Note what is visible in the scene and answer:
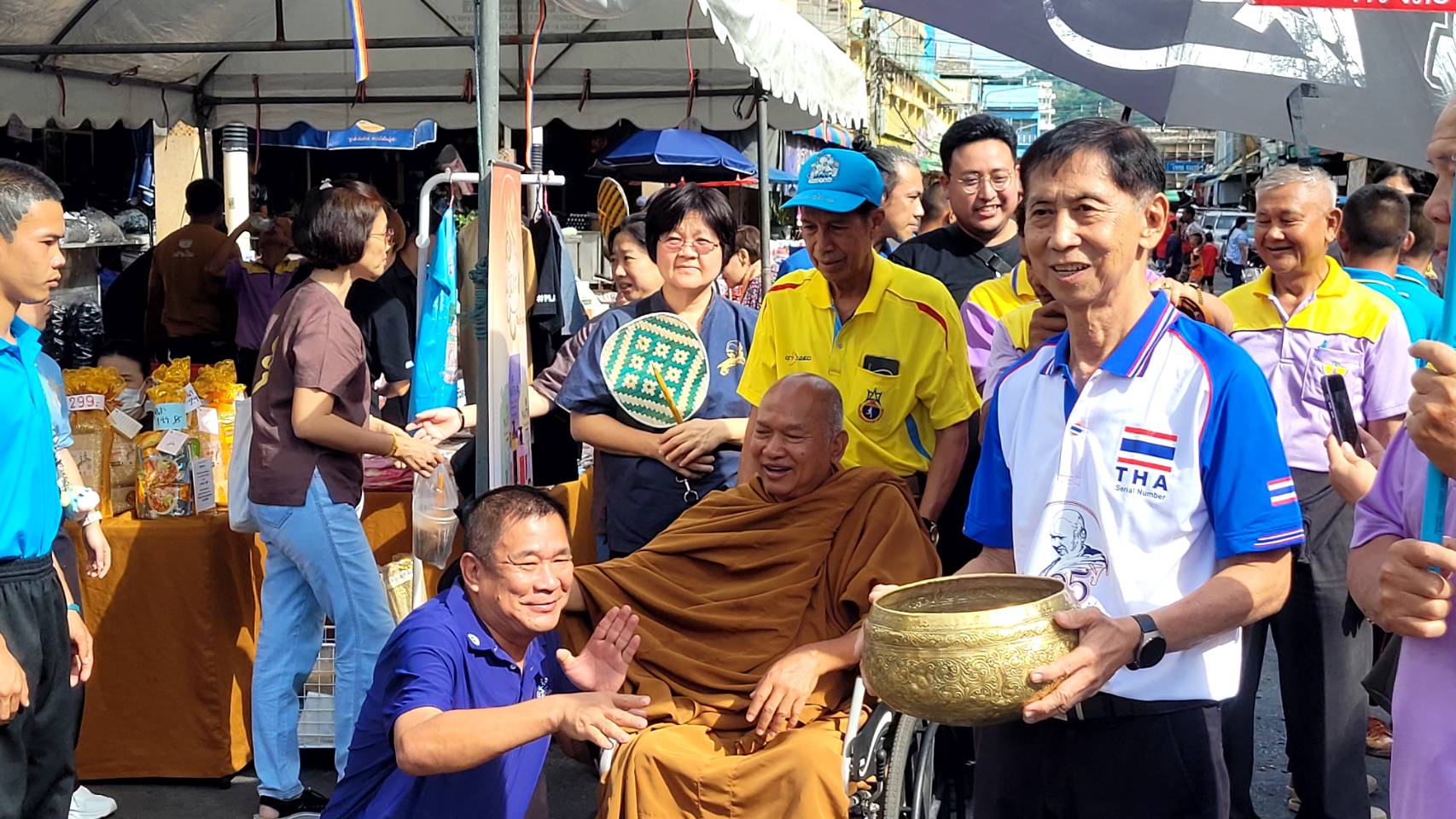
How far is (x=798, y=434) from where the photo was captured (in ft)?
11.3

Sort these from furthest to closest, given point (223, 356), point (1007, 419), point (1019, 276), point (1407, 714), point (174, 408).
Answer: point (223, 356) → point (174, 408) → point (1019, 276) → point (1007, 419) → point (1407, 714)

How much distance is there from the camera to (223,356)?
7801mm

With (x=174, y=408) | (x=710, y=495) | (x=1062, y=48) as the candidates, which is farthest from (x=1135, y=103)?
(x=174, y=408)

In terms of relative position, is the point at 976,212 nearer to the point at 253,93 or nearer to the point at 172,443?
the point at 172,443

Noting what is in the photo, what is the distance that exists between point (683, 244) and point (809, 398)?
1071mm

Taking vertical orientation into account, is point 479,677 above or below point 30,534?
below

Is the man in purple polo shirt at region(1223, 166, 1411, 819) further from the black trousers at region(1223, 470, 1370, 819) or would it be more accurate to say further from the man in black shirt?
the man in black shirt

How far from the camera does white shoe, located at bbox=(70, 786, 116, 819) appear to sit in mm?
4195

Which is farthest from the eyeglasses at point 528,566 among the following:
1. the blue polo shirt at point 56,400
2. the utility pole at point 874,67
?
the utility pole at point 874,67

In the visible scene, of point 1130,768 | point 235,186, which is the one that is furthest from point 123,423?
point 235,186

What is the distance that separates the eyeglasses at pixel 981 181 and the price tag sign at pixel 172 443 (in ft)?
8.98

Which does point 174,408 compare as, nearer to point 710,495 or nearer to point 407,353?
point 407,353

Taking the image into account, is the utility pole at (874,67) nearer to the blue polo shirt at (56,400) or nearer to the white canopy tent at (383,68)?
the white canopy tent at (383,68)

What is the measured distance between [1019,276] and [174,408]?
9.16 feet
